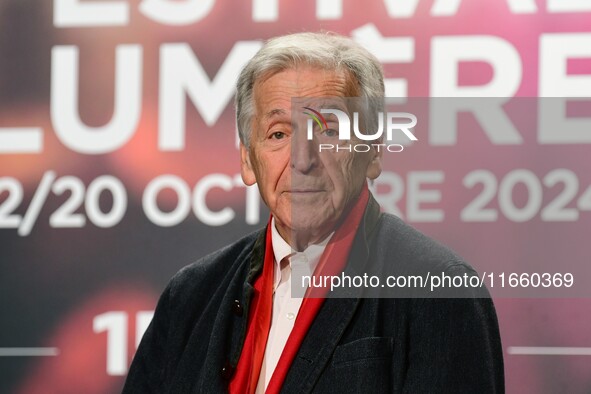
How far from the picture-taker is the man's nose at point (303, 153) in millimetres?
1761

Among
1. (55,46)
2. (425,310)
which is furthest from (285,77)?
(55,46)

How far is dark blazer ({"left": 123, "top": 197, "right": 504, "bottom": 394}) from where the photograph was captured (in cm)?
156

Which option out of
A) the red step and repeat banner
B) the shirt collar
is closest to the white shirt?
the shirt collar

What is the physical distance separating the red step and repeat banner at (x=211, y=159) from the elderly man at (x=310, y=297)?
29.4 inches

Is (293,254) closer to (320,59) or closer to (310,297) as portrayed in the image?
(310,297)

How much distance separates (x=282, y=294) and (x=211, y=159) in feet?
3.65

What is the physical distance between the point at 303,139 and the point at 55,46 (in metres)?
1.48

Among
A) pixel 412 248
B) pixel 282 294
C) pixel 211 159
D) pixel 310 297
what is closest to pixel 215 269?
pixel 282 294

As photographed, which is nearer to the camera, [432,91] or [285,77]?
[285,77]

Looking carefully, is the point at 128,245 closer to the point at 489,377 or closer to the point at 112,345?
the point at 112,345

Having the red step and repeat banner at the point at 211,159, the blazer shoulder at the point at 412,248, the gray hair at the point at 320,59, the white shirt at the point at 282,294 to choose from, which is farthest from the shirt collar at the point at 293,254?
the red step and repeat banner at the point at 211,159

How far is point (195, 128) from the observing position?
9.43 feet

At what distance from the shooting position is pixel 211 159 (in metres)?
2.85

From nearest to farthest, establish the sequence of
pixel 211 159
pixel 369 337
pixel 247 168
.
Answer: pixel 369 337, pixel 247 168, pixel 211 159
